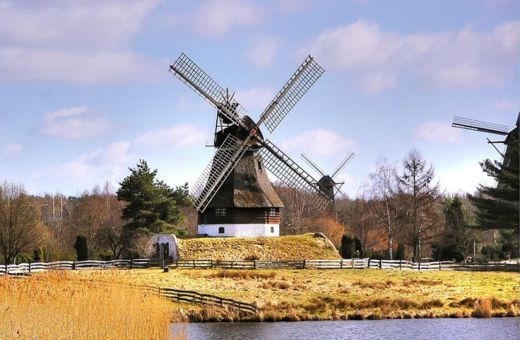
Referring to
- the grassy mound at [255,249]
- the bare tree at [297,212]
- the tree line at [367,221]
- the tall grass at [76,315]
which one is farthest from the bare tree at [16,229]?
the tall grass at [76,315]

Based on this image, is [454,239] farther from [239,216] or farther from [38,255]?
[38,255]

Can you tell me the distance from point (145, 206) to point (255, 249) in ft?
41.6

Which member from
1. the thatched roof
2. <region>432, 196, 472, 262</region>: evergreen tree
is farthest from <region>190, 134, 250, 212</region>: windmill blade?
<region>432, 196, 472, 262</region>: evergreen tree

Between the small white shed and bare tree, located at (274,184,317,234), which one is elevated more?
bare tree, located at (274,184,317,234)

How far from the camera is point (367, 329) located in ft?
111

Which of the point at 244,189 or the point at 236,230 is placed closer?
the point at 236,230

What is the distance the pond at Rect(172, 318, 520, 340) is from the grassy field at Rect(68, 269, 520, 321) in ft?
5.14

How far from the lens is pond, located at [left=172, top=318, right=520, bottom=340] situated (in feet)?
104

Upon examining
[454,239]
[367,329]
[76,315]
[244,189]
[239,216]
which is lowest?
[367,329]

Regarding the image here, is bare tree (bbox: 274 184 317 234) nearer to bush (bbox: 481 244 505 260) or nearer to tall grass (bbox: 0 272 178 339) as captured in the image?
bush (bbox: 481 244 505 260)

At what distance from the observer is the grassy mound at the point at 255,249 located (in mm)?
55188

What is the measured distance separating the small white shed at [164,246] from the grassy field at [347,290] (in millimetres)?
4043

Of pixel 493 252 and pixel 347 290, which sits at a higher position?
pixel 493 252

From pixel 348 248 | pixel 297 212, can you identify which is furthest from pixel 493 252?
pixel 297 212
